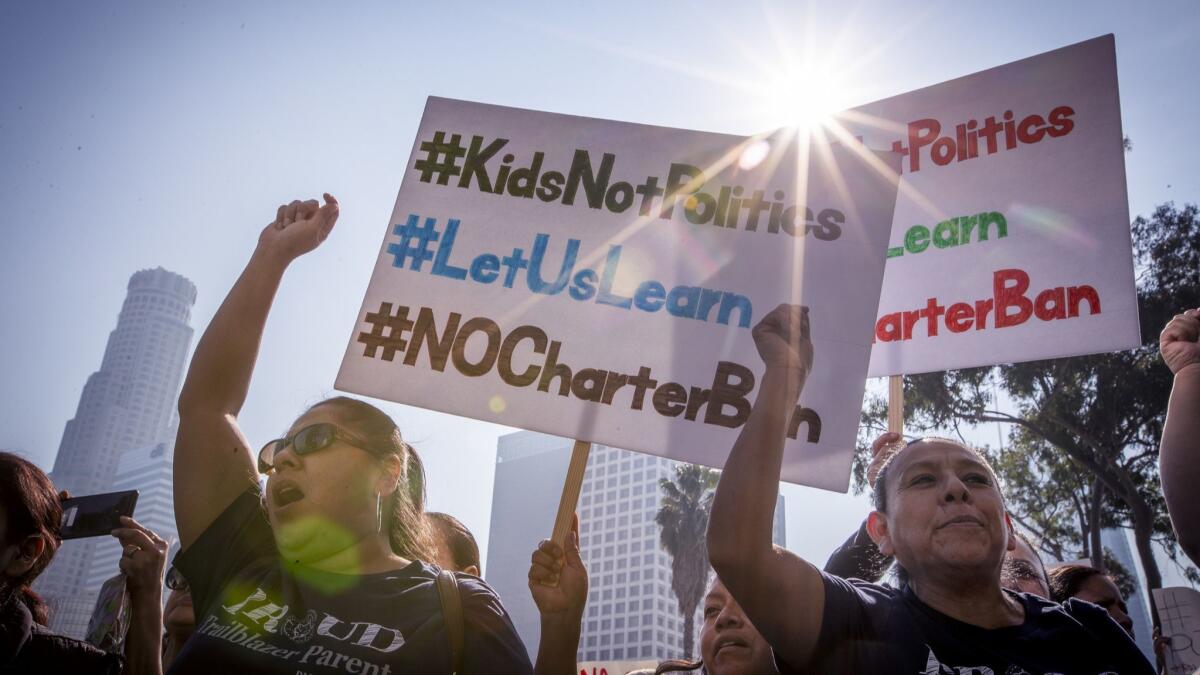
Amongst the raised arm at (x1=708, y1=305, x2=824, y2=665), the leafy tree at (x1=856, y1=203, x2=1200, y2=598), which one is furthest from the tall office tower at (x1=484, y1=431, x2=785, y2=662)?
the raised arm at (x1=708, y1=305, x2=824, y2=665)

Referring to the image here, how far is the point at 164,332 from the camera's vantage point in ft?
571

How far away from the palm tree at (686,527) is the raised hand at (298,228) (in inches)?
1081

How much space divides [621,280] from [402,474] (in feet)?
3.94

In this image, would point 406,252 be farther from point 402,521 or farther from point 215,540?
point 215,540

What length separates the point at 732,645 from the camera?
9.23 ft

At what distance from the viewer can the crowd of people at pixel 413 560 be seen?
181 centimetres

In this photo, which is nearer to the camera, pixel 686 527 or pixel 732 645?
pixel 732 645

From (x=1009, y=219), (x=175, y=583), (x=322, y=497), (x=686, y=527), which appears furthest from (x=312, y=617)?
(x=686, y=527)

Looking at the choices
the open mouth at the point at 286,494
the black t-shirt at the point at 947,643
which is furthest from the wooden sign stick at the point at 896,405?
the open mouth at the point at 286,494

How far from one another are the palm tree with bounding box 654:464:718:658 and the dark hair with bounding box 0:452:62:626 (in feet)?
90.1

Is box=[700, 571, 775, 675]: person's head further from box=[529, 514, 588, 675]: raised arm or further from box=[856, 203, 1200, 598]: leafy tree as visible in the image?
box=[856, 203, 1200, 598]: leafy tree

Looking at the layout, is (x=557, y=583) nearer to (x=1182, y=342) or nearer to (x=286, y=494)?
(x=286, y=494)

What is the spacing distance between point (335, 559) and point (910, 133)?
3.55m

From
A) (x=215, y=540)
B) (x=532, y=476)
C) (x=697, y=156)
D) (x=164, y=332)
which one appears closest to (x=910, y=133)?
(x=697, y=156)
